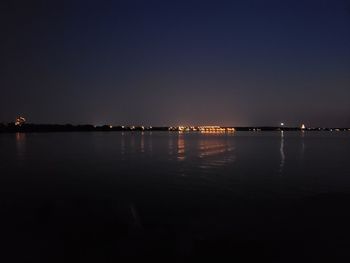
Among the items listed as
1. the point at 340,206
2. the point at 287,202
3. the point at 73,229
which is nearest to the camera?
the point at 73,229

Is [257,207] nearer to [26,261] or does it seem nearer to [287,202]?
[287,202]

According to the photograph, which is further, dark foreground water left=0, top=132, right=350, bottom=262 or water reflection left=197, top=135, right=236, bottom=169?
water reflection left=197, top=135, right=236, bottom=169

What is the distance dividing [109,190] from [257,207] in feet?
30.7

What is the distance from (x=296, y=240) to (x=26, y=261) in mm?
8325

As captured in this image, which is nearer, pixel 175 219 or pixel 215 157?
pixel 175 219

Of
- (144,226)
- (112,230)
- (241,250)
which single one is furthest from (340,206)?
(112,230)

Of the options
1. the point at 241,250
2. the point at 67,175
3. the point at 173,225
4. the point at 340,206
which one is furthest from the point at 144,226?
the point at 67,175

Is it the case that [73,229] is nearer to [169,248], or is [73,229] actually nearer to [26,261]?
[26,261]

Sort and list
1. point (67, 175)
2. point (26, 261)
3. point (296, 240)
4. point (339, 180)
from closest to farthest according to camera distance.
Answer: point (26, 261), point (296, 240), point (339, 180), point (67, 175)

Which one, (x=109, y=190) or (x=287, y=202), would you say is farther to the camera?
(x=109, y=190)

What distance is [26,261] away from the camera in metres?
9.46

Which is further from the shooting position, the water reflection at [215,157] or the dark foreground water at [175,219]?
the water reflection at [215,157]

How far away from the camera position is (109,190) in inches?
814

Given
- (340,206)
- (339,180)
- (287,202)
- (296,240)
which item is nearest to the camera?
(296,240)
